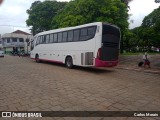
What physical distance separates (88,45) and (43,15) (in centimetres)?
2016

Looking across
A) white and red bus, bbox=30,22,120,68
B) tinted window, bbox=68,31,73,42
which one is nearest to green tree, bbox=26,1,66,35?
white and red bus, bbox=30,22,120,68

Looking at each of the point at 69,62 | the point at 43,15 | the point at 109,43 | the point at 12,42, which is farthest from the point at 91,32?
the point at 12,42

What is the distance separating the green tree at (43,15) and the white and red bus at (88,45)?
14.4 metres

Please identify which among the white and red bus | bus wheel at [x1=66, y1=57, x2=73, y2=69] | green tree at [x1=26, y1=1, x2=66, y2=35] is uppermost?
green tree at [x1=26, y1=1, x2=66, y2=35]

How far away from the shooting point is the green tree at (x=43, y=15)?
2977cm

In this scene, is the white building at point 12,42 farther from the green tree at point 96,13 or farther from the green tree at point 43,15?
the green tree at point 96,13

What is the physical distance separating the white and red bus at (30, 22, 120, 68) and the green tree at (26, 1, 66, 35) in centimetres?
1440

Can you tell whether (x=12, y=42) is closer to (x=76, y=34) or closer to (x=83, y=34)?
(x=76, y=34)

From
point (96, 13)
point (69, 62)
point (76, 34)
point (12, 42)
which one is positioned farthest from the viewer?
point (12, 42)

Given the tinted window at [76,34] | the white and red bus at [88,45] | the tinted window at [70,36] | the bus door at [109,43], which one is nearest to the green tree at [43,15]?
the white and red bus at [88,45]

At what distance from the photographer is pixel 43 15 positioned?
30.1 meters

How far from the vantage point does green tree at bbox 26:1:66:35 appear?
2977 centimetres

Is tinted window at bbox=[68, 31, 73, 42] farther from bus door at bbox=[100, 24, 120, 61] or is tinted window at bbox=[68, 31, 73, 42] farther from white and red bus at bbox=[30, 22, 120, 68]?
bus door at bbox=[100, 24, 120, 61]

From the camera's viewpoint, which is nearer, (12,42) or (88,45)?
(88,45)
